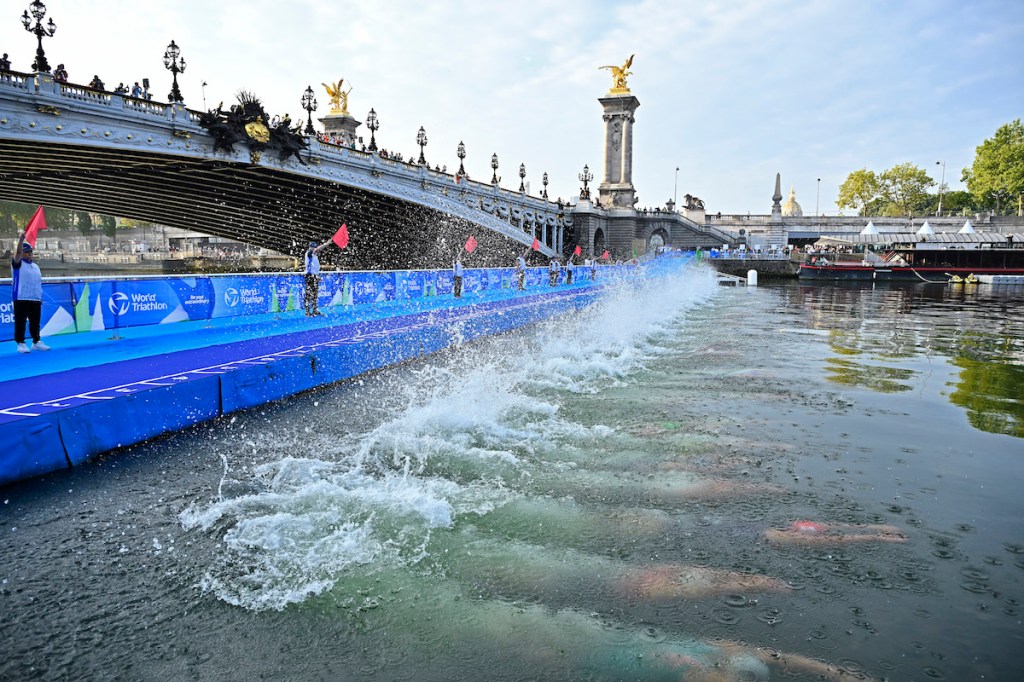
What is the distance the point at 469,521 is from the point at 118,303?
13.0 metres

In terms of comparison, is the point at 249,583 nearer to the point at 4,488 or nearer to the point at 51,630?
the point at 51,630

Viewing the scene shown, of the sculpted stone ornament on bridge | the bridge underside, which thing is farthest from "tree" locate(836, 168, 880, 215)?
the sculpted stone ornament on bridge

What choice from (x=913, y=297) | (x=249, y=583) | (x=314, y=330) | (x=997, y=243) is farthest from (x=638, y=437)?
(x=997, y=243)

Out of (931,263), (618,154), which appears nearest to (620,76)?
(618,154)

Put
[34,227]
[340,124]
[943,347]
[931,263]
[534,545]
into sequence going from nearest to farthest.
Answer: [534,545], [34,227], [943,347], [931,263], [340,124]

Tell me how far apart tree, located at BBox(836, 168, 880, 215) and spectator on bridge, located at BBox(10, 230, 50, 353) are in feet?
458

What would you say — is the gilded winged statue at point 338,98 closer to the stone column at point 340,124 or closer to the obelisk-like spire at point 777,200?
the stone column at point 340,124

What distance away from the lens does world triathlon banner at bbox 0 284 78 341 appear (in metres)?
13.1

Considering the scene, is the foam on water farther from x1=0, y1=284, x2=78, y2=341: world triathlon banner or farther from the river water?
x1=0, y1=284, x2=78, y2=341: world triathlon banner

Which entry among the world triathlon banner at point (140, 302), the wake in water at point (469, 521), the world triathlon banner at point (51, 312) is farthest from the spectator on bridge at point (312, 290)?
the wake in water at point (469, 521)

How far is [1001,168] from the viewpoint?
317 ft

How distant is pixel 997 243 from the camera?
64062 millimetres

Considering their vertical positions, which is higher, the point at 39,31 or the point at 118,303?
the point at 39,31

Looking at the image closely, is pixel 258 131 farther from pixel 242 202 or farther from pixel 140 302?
pixel 140 302
